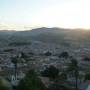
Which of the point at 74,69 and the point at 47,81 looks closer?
the point at 47,81

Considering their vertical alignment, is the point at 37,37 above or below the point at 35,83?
below

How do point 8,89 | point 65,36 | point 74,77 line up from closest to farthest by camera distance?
point 8,89
point 74,77
point 65,36

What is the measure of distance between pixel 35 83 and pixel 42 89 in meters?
1.83

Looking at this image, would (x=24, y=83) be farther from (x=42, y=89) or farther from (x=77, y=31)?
(x=77, y=31)

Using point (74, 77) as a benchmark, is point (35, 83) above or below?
above

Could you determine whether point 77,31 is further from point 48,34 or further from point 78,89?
point 78,89

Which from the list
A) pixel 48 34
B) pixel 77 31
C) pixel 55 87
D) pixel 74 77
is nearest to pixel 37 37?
pixel 48 34

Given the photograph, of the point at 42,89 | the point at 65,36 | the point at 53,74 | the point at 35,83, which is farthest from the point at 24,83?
the point at 65,36

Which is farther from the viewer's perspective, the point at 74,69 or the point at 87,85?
the point at 74,69

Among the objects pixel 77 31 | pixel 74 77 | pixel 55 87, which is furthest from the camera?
pixel 77 31

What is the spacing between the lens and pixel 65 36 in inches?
6924

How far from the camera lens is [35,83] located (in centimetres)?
2622

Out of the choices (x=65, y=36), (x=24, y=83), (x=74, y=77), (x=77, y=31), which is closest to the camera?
(x=24, y=83)

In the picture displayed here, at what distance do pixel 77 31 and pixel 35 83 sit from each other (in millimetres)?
165306
